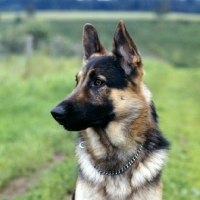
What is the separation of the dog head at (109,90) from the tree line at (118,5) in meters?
41.2

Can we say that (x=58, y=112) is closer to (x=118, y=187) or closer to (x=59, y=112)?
(x=59, y=112)

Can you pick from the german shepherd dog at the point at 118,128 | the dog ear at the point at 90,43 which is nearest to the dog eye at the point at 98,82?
the german shepherd dog at the point at 118,128

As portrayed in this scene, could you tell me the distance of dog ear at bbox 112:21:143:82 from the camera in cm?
340

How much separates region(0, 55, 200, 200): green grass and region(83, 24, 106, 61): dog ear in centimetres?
214

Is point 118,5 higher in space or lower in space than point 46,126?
lower

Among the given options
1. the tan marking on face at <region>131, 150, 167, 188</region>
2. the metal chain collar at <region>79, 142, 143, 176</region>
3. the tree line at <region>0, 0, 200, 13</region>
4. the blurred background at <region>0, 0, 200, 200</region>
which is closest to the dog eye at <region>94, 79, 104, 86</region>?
the metal chain collar at <region>79, 142, 143, 176</region>

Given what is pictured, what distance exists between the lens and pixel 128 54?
347 centimetres

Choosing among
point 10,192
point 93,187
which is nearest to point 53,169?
point 10,192

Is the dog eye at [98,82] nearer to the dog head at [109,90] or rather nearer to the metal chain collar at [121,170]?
the dog head at [109,90]

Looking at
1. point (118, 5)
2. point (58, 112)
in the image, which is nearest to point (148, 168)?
point (58, 112)

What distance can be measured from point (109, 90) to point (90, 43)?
0.80m

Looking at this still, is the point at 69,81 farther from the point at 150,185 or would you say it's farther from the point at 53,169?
the point at 150,185

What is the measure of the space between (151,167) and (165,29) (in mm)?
53027

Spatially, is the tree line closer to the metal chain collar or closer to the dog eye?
the dog eye
